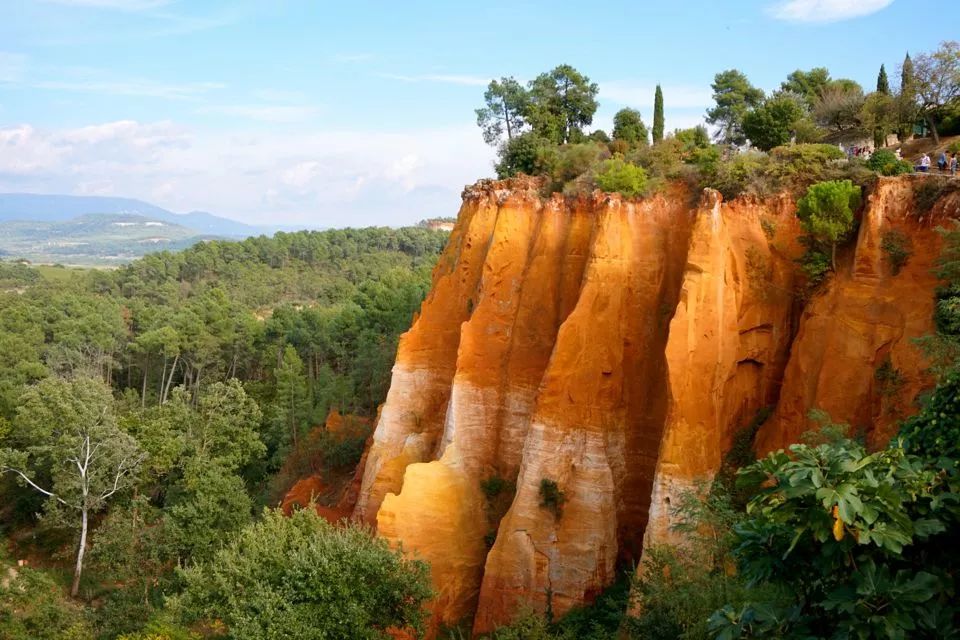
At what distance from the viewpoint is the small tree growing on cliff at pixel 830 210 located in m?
17.3

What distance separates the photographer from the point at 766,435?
17.7 m

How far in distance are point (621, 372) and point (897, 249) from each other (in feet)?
23.1

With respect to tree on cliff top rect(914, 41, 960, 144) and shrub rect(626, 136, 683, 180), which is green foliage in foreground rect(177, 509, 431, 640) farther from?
tree on cliff top rect(914, 41, 960, 144)

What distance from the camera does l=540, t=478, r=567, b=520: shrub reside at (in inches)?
758

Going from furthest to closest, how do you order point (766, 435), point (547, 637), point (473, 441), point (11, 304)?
point (11, 304)
point (473, 441)
point (766, 435)
point (547, 637)

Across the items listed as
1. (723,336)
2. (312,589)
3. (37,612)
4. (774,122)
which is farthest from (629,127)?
(37,612)

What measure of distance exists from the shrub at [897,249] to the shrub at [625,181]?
6503mm

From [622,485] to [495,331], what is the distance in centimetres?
642

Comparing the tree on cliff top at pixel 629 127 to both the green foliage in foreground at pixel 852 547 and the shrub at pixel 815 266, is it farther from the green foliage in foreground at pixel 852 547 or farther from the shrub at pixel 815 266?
the green foliage in foreground at pixel 852 547

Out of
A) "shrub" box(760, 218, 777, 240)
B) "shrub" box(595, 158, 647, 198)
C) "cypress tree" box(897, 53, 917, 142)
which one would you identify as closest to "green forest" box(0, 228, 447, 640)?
"shrub" box(595, 158, 647, 198)

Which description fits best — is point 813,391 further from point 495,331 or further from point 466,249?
point 466,249

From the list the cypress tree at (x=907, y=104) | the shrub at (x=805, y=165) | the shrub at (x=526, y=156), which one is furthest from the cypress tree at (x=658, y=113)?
the shrub at (x=805, y=165)

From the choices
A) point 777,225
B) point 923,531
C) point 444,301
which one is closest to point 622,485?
point 777,225

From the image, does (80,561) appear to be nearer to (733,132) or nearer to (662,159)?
(662,159)
